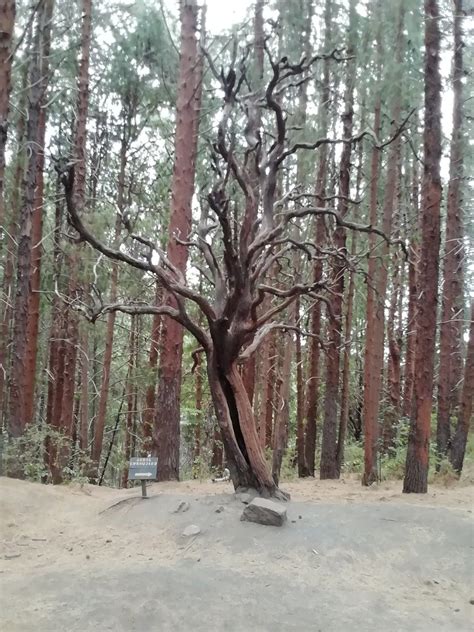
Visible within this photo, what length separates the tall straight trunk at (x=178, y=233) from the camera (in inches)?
403

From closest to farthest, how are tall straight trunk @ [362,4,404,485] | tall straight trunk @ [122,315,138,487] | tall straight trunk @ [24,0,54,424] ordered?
tall straight trunk @ [362,4,404,485] < tall straight trunk @ [24,0,54,424] < tall straight trunk @ [122,315,138,487]

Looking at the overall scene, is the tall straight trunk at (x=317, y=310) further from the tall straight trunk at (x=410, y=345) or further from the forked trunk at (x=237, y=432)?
the forked trunk at (x=237, y=432)

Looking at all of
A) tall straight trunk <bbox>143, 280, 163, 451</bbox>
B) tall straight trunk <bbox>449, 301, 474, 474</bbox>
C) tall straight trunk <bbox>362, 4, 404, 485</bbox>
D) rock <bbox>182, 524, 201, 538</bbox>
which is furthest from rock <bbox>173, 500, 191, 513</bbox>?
tall straight trunk <bbox>143, 280, 163, 451</bbox>

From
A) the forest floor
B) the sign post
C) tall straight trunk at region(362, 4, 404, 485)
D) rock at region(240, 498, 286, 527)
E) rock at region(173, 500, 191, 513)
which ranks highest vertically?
tall straight trunk at region(362, 4, 404, 485)

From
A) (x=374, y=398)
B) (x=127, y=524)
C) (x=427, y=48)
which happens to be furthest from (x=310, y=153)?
(x=127, y=524)

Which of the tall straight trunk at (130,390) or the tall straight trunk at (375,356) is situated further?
the tall straight trunk at (130,390)

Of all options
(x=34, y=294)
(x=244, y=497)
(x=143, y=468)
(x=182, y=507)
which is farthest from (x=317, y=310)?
(x=182, y=507)

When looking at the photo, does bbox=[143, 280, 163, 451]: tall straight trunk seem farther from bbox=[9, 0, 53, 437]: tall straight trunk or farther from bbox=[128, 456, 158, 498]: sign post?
bbox=[128, 456, 158, 498]: sign post

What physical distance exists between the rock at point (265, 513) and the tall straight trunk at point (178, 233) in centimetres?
350

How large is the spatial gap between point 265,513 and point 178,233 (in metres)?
5.33

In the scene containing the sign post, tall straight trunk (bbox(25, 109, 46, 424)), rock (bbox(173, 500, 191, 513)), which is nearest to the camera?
rock (bbox(173, 500, 191, 513))

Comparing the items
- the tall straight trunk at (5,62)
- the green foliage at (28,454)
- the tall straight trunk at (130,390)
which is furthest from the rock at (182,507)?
the tall straight trunk at (130,390)

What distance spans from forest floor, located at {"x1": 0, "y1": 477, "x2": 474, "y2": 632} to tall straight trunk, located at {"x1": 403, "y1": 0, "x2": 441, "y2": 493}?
0.69 m

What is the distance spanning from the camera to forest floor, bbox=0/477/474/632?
4.61 m
